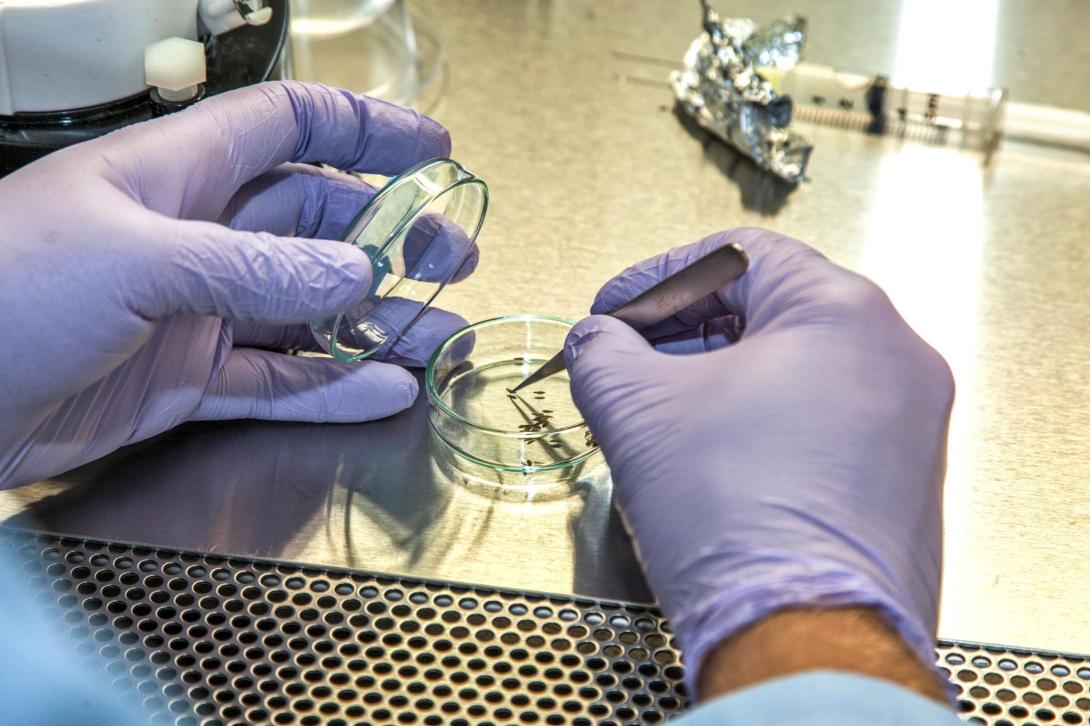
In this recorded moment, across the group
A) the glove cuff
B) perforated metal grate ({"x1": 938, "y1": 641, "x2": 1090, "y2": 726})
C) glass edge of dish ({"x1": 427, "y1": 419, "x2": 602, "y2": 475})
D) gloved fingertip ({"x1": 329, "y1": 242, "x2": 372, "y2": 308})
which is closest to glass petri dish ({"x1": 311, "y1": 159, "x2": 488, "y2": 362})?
gloved fingertip ({"x1": 329, "y1": 242, "x2": 372, "y2": 308})

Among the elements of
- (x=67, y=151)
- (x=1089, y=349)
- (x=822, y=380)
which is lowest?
(x=1089, y=349)

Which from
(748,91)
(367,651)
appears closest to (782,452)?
(367,651)

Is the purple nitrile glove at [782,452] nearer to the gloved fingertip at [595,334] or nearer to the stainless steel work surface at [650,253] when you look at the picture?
the gloved fingertip at [595,334]

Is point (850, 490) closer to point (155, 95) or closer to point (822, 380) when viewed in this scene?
point (822, 380)

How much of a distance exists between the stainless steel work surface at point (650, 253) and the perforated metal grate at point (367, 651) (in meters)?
0.03

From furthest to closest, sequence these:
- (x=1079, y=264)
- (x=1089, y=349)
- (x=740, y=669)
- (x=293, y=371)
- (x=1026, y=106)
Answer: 1. (x=1026, y=106)
2. (x=1079, y=264)
3. (x=1089, y=349)
4. (x=293, y=371)
5. (x=740, y=669)

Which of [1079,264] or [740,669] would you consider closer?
[740,669]

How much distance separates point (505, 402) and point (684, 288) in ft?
0.83

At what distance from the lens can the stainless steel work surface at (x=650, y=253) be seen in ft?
3.23

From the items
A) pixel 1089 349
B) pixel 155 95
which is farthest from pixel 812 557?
pixel 155 95

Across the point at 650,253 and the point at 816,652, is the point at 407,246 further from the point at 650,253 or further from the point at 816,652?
the point at 816,652

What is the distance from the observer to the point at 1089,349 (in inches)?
50.6

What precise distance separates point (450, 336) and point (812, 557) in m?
0.52

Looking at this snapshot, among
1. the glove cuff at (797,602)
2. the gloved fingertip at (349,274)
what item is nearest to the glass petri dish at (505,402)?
the gloved fingertip at (349,274)
